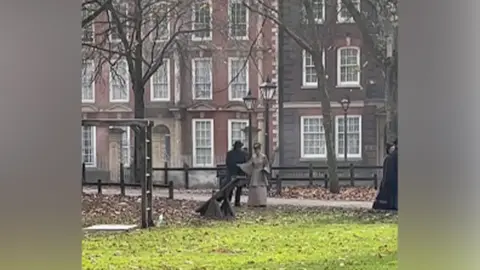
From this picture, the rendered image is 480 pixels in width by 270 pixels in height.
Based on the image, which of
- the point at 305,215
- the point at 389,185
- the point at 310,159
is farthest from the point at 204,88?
the point at 389,185

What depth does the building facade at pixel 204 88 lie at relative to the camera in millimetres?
1769

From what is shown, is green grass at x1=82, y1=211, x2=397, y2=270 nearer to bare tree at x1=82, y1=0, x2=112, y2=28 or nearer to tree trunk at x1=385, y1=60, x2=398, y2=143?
tree trunk at x1=385, y1=60, x2=398, y2=143

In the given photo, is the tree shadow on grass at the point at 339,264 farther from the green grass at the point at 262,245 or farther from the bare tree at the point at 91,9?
the bare tree at the point at 91,9

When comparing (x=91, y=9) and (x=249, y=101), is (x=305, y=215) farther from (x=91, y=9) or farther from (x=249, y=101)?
(x=91, y=9)

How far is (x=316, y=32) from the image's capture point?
5.81ft

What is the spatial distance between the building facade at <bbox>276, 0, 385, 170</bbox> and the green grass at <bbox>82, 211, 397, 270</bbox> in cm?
20

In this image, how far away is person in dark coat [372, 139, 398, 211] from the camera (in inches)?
64.0

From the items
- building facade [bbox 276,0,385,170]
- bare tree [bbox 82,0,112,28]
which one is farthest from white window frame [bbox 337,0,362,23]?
bare tree [bbox 82,0,112,28]

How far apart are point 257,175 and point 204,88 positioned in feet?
1.09

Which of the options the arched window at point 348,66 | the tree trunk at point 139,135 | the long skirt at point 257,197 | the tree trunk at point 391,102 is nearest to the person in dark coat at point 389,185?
the tree trunk at point 391,102
